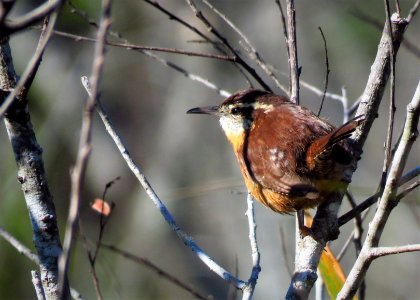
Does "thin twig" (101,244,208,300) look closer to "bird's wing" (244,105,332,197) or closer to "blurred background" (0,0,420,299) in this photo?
"bird's wing" (244,105,332,197)

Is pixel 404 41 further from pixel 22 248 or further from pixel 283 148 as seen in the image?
pixel 22 248

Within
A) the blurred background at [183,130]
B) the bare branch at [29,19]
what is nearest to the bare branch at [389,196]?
the bare branch at [29,19]

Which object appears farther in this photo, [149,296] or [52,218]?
[149,296]

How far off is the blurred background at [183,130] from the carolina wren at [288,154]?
16.9 ft

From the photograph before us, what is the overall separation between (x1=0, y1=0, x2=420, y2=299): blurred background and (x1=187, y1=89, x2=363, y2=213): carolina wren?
5.15 m

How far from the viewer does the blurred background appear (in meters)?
9.56

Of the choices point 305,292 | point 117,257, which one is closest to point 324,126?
point 305,292

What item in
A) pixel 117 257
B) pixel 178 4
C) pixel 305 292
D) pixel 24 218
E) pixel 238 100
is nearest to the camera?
pixel 305 292

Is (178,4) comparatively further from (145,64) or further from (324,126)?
(324,126)

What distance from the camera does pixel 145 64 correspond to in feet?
35.9

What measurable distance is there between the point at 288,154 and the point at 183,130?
7.21 m

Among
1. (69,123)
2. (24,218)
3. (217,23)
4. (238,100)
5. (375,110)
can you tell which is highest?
(217,23)

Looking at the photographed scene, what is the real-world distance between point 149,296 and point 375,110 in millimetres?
6771

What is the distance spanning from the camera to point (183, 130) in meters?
10.7
